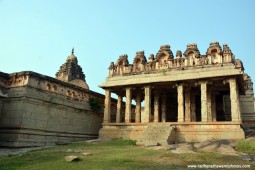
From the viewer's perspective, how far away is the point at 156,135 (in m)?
17.4

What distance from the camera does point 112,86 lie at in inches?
876

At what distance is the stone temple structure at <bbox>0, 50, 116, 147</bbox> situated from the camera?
16.8 metres

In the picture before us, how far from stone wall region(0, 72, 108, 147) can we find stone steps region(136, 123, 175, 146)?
19.9 feet

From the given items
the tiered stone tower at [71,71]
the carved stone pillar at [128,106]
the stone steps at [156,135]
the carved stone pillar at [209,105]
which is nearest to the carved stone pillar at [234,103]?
the carved stone pillar at [209,105]

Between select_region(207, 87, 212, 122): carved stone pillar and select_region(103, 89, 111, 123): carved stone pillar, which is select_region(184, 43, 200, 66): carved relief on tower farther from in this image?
select_region(103, 89, 111, 123): carved stone pillar

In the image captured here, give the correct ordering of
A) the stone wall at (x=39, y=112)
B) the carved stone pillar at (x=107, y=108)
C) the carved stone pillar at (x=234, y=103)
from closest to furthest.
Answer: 1. the stone wall at (x=39, y=112)
2. the carved stone pillar at (x=234, y=103)
3. the carved stone pillar at (x=107, y=108)

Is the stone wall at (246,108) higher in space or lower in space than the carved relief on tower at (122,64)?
lower

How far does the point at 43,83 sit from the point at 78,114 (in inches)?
173

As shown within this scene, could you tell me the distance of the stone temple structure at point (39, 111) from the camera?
16812 millimetres

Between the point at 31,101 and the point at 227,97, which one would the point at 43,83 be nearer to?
the point at 31,101

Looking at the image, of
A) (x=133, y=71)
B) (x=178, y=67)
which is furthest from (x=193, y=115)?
(x=133, y=71)

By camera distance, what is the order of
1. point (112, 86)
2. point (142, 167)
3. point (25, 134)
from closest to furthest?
point (142, 167) < point (25, 134) < point (112, 86)

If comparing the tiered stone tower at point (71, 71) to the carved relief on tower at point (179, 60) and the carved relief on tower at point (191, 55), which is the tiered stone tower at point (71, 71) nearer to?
the carved relief on tower at point (179, 60)

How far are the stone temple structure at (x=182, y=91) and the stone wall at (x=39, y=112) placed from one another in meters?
2.82
